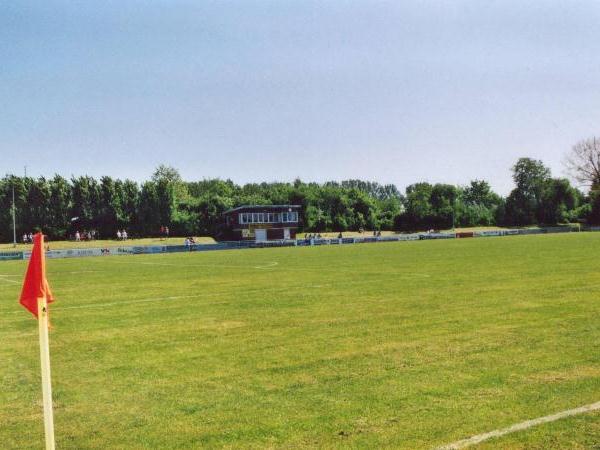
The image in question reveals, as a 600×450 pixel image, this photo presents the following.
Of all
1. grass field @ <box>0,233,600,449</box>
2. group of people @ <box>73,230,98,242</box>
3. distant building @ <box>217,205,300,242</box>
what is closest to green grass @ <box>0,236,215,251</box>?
group of people @ <box>73,230,98,242</box>

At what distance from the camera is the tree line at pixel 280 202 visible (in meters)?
94.3

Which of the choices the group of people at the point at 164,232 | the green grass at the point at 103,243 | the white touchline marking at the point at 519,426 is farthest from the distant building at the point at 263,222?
the white touchline marking at the point at 519,426

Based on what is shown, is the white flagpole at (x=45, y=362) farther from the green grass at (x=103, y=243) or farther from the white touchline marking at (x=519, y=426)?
the green grass at (x=103, y=243)

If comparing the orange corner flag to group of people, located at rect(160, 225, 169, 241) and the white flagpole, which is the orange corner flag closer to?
the white flagpole

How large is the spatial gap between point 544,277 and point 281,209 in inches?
3071

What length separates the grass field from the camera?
6.02 m

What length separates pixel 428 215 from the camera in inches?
4811

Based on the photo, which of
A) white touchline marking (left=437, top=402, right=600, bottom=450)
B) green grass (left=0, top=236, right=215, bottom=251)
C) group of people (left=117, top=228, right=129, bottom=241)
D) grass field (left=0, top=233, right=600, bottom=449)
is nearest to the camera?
white touchline marking (left=437, top=402, right=600, bottom=450)

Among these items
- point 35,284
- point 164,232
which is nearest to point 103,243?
point 164,232

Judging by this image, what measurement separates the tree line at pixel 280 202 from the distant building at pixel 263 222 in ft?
32.9

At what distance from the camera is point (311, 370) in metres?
8.54

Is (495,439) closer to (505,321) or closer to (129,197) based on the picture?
(505,321)

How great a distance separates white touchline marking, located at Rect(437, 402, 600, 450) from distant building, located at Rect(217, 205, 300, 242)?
3442 inches

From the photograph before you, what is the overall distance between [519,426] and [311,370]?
3.39 meters
